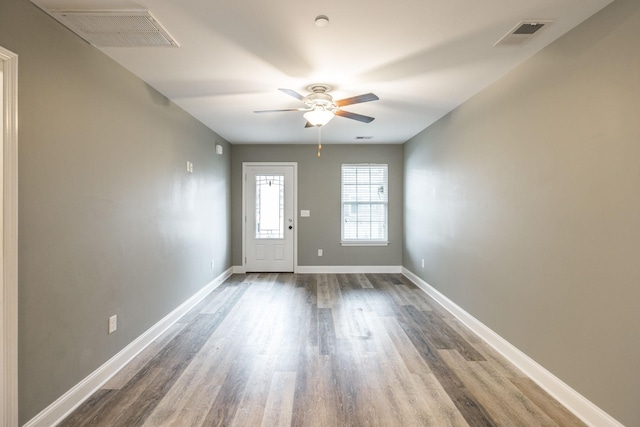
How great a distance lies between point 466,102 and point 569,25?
4.76ft

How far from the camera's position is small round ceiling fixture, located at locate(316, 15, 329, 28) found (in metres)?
1.95

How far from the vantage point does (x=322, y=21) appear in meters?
1.99

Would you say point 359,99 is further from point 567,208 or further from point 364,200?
point 364,200

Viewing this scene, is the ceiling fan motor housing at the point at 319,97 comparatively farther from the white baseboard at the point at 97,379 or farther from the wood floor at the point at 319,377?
the white baseboard at the point at 97,379

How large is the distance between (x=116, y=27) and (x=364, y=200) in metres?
4.73

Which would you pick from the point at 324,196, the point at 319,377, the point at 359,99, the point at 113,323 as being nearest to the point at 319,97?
the point at 359,99

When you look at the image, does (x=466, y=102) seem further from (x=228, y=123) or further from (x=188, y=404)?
(x=188, y=404)

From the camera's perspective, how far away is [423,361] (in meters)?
2.66

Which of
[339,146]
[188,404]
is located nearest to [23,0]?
[188,404]

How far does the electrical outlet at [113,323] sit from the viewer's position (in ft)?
8.11

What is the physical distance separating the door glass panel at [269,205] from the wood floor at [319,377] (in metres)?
2.33

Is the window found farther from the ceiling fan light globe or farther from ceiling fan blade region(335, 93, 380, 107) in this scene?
ceiling fan blade region(335, 93, 380, 107)

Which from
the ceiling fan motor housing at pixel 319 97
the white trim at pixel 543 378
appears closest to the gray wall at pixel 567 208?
the white trim at pixel 543 378

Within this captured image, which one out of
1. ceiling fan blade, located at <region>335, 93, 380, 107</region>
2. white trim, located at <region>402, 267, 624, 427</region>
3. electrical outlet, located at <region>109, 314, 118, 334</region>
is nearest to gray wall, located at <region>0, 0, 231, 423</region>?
electrical outlet, located at <region>109, 314, 118, 334</region>
